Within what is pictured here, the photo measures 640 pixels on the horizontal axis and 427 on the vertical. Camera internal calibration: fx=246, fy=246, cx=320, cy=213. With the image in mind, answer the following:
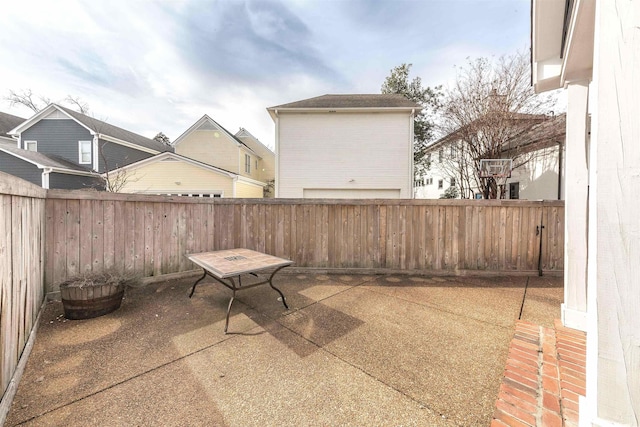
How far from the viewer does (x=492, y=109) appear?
9617 millimetres

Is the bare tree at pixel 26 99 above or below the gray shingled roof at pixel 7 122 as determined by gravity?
above

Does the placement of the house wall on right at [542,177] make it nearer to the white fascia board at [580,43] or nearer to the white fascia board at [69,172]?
the white fascia board at [580,43]

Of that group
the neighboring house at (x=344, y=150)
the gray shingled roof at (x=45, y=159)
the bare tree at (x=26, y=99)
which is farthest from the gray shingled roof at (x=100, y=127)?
the neighboring house at (x=344, y=150)

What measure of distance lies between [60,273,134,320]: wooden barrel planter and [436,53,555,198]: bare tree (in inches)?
427

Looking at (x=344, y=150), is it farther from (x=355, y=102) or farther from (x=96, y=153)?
(x=96, y=153)

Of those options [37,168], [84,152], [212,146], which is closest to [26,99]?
[84,152]

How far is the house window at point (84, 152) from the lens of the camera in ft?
50.4

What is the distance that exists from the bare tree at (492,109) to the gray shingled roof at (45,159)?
20.4 meters

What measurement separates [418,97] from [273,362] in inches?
705

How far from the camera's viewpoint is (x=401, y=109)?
9.96 meters

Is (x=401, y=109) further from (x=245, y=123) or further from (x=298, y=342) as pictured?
(x=245, y=123)

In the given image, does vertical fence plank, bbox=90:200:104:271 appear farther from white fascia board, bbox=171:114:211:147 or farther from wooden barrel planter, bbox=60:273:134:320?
white fascia board, bbox=171:114:211:147

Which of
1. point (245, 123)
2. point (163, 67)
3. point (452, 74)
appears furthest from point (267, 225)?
point (245, 123)

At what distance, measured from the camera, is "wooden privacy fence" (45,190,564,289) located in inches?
176
